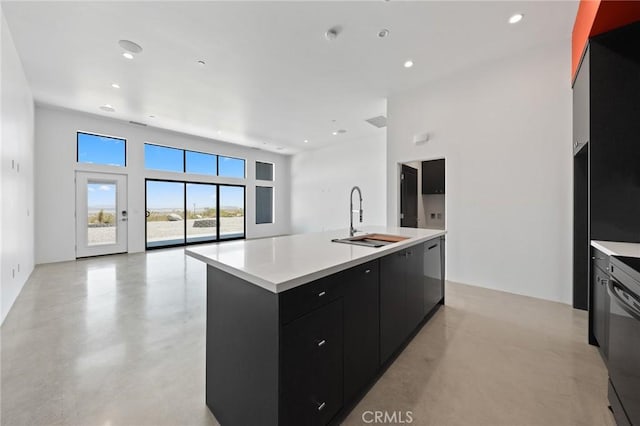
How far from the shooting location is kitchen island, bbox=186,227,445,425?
112 cm

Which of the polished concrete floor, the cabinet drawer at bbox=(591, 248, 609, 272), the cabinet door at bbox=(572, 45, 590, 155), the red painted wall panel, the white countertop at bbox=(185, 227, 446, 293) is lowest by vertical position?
the polished concrete floor

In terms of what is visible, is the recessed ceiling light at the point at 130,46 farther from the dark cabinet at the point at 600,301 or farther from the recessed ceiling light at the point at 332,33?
the dark cabinet at the point at 600,301

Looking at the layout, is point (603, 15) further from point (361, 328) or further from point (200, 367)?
point (200, 367)

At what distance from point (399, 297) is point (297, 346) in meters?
1.14

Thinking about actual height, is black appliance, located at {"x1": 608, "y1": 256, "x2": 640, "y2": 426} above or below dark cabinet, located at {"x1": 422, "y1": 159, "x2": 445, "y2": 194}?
below

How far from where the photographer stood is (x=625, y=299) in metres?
1.29

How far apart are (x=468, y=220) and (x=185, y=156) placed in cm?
738

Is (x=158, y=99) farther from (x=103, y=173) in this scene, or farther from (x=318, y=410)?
(x=318, y=410)

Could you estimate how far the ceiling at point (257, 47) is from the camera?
8.64 ft

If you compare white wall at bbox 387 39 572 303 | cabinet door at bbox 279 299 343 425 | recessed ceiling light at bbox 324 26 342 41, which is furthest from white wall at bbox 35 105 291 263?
cabinet door at bbox 279 299 343 425

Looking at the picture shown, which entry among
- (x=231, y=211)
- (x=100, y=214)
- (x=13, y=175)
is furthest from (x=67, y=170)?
(x=231, y=211)

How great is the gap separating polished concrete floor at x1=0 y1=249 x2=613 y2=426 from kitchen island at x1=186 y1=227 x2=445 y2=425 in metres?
0.28

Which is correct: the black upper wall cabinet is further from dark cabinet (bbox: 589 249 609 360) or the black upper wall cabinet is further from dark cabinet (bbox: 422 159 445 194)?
dark cabinet (bbox: 422 159 445 194)

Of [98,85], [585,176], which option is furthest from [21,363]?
[585,176]
